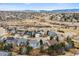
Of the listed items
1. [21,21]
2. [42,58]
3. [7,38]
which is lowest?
[42,58]

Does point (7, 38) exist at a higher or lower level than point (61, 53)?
higher

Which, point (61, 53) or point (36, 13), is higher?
point (36, 13)

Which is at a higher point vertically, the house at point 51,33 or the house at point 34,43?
the house at point 51,33

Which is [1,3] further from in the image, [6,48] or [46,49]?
[46,49]

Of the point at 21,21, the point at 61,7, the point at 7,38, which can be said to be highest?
the point at 61,7

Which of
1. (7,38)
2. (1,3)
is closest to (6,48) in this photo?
(7,38)

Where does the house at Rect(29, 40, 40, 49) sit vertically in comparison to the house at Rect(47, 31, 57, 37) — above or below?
below

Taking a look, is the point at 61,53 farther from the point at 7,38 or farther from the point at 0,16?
the point at 0,16

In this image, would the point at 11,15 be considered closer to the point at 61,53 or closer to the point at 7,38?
the point at 7,38

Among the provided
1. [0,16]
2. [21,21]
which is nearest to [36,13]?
[21,21]
